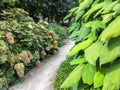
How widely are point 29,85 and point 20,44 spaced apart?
1.70m

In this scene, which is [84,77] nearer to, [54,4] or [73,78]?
[73,78]

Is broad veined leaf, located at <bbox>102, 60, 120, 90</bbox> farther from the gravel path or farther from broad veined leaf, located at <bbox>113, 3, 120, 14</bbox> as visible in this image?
the gravel path

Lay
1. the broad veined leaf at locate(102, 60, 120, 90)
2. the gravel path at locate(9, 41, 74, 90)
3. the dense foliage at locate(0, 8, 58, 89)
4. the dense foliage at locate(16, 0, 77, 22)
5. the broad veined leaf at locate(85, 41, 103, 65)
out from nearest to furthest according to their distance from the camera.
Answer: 1. the broad veined leaf at locate(102, 60, 120, 90)
2. the broad veined leaf at locate(85, 41, 103, 65)
3. the gravel path at locate(9, 41, 74, 90)
4. the dense foliage at locate(0, 8, 58, 89)
5. the dense foliage at locate(16, 0, 77, 22)

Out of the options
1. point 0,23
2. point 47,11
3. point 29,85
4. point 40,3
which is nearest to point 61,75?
point 29,85

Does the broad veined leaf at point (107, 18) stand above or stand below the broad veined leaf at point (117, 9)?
below

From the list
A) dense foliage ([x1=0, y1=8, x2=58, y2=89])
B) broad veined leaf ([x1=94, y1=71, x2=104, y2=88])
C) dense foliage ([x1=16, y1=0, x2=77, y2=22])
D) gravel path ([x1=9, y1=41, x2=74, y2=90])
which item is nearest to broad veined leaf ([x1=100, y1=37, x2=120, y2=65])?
broad veined leaf ([x1=94, y1=71, x2=104, y2=88])

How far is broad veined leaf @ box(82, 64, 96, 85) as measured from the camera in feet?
4.37

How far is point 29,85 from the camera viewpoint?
709 centimetres

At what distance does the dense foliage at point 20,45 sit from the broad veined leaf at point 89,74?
17.2 feet

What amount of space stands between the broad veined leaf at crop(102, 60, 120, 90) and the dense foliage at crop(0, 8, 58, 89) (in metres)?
5.42

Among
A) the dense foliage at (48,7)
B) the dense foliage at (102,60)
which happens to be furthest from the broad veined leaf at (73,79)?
the dense foliage at (48,7)

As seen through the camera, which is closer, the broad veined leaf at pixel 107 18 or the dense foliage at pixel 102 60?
the dense foliage at pixel 102 60

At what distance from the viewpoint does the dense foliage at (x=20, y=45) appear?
7.09 m

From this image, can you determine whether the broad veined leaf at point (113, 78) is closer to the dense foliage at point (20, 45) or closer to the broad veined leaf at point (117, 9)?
the broad veined leaf at point (117, 9)
